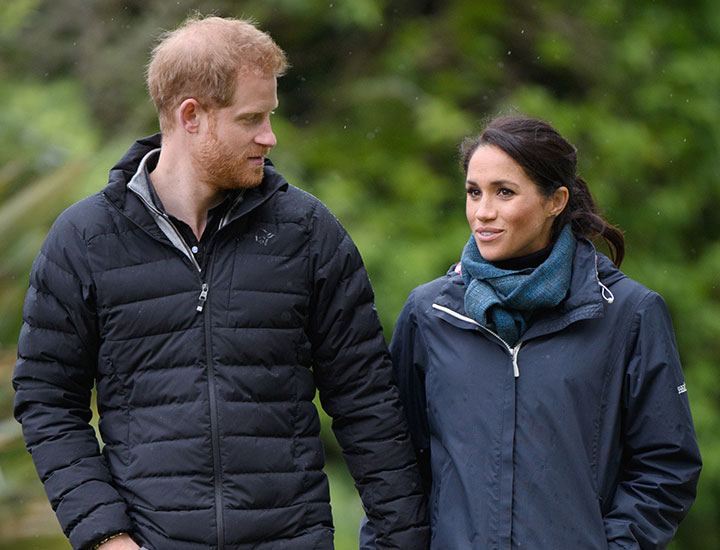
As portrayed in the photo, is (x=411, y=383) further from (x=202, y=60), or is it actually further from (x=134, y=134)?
(x=134, y=134)

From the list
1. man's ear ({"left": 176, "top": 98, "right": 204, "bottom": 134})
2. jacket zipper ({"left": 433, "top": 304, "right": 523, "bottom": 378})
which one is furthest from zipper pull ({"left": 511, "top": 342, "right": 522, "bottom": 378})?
man's ear ({"left": 176, "top": 98, "right": 204, "bottom": 134})

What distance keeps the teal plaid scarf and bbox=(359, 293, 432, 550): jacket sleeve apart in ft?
0.72

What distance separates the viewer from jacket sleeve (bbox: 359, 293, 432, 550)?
2.95 metres

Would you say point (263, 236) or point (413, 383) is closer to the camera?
point (263, 236)

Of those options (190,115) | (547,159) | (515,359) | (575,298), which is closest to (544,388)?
(515,359)

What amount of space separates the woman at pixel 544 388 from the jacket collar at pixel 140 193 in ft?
1.64

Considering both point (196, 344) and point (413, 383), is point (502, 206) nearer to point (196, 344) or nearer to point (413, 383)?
point (413, 383)

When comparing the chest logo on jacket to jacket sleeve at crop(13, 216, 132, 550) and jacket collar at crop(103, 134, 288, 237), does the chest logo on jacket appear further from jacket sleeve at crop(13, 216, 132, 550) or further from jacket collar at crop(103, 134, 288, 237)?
jacket sleeve at crop(13, 216, 132, 550)

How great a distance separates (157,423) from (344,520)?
12.6 ft

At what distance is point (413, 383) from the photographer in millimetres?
2975

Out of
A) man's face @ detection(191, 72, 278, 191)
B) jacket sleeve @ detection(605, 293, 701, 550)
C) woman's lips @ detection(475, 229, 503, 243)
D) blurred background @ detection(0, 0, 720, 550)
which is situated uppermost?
blurred background @ detection(0, 0, 720, 550)

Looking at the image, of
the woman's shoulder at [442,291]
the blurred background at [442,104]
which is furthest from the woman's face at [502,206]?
the blurred background at [442,104]

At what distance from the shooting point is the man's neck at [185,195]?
9.07ft

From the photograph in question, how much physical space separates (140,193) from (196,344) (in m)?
0.39
